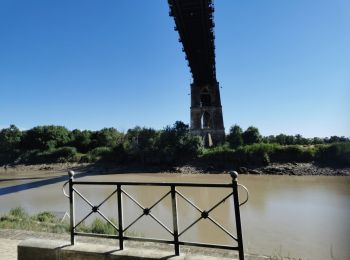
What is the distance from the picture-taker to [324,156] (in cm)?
2466

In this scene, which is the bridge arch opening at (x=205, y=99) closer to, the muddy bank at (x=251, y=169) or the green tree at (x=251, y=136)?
the green tree at (x=251, y=136)

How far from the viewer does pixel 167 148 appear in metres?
30.9

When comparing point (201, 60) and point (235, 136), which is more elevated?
point (201, 60)

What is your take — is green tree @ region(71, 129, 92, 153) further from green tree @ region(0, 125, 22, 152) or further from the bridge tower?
the bridge tower

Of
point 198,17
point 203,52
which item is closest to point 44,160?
point 203,52

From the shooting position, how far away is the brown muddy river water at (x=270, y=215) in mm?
6942

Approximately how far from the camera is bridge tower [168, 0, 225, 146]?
23531mm

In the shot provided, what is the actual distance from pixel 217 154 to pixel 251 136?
7793mm

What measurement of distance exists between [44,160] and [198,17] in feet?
102

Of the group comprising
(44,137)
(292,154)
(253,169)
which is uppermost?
(44,137)

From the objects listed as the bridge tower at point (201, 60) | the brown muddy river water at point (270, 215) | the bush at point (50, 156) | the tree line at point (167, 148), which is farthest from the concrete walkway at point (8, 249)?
the bush at point (50, 156)

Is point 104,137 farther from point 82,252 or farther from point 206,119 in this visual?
point 82,252

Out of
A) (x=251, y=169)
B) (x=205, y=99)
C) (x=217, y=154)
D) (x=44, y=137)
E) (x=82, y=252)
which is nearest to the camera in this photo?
(x=82, y=252)

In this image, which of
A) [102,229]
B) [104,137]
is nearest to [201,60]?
[104,137]
